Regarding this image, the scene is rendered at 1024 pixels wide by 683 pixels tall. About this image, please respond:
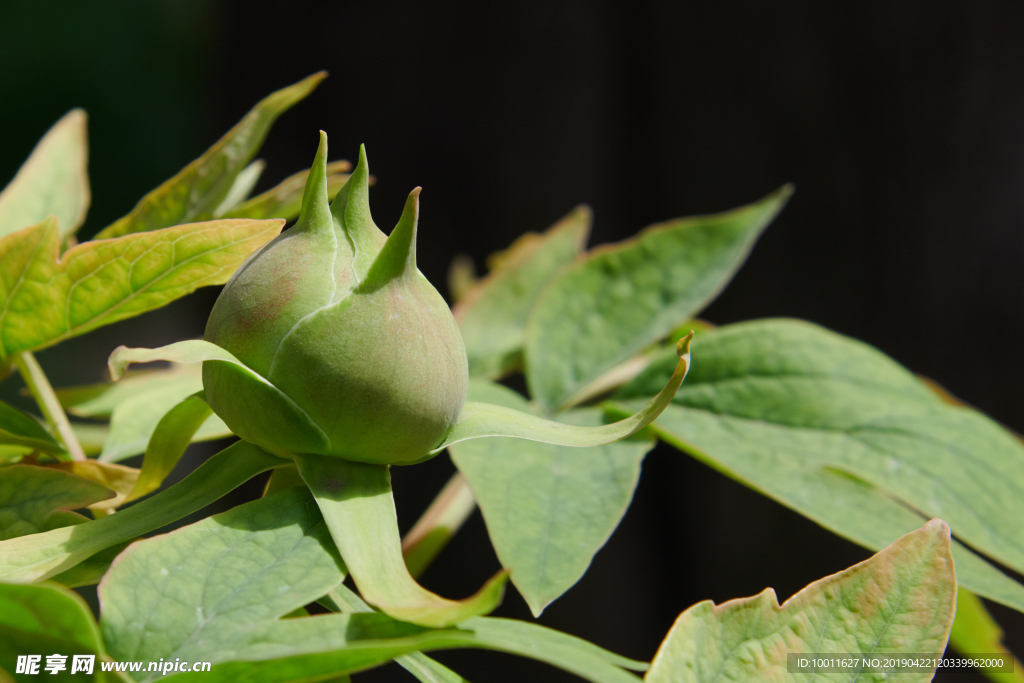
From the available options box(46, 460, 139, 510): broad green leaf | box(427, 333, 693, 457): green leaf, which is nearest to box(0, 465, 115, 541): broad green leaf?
box(46, 460, 139, 510): broad green leaf

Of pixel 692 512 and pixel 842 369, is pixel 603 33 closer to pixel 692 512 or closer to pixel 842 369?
pixel 692 512

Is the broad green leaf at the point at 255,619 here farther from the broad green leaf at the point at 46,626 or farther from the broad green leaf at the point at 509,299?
the broad green leaf at the point at 509,299

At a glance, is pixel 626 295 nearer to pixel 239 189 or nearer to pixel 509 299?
pixel 509 299

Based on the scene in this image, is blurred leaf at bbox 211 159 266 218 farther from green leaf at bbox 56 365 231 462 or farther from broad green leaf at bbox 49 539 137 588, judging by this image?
broad green leaf at bbox 49 539 137 588

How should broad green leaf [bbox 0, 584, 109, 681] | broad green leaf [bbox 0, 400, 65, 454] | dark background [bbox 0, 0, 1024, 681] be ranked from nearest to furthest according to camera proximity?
broad green leaf [bbox 0, 584, 109, 681] < broad green leaf [bbox 0, 400, 65, 454] < dark background [bbox 0, 0, 1024, 681]

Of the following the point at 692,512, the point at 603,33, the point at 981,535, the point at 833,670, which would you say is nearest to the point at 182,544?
the point at 833,670

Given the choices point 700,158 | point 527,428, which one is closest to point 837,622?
point 527,428
